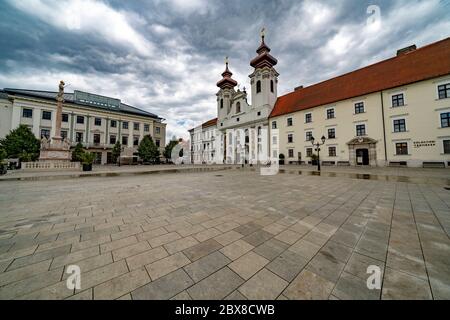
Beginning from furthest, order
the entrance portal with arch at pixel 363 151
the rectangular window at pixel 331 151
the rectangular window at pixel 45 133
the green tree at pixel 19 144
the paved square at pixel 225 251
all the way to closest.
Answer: the rectangular window at pixel 45 133 < the rectangular window at pixel 331 151 < the green tree at pixel 19 144 < the entrance portal with arch at pixel 363 151 < the paved square at pixel 225 251

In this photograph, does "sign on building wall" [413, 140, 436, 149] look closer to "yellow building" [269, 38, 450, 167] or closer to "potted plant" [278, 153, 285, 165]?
"yellow building" [269, 38, 450, 167]

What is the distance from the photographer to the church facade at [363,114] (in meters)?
18.5

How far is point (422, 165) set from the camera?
18.7m

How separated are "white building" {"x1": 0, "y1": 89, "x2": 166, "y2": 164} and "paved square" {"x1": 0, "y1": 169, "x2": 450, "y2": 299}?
138ft

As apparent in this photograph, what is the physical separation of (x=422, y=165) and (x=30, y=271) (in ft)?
97.7

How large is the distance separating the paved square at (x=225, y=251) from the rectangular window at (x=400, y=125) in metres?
22.0

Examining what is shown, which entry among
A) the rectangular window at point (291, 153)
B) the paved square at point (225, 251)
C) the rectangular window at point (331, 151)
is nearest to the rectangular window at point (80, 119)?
the paved square at point (225, 251)

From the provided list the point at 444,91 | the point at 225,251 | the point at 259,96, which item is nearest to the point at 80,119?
the point at 259,96

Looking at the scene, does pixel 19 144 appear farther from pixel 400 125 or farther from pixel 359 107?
pixel 400 125

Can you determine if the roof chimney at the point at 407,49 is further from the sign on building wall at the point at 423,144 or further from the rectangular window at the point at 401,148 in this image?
the sign on building wall at the point at 423,144

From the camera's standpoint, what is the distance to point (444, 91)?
17.9 metres

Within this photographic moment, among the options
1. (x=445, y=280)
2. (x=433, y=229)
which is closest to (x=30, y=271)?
(x=445, y=280)

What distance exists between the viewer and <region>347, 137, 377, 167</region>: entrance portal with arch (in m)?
22.0
